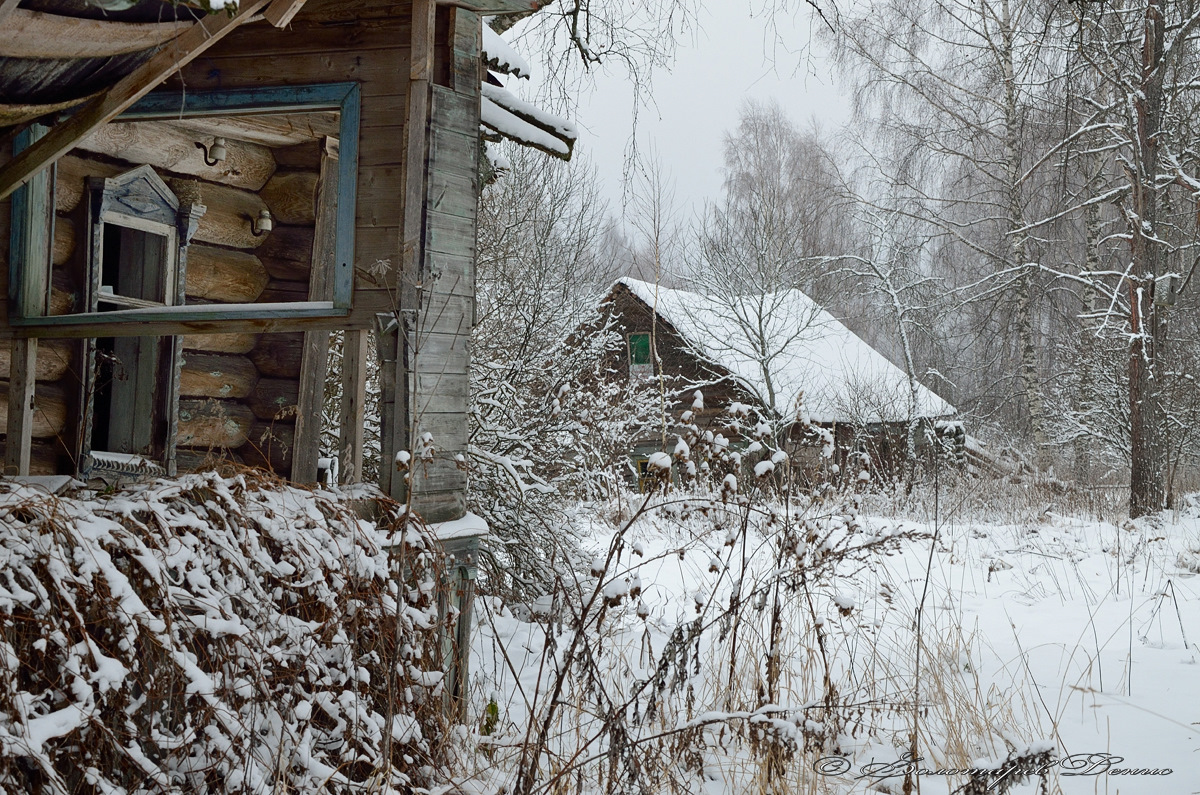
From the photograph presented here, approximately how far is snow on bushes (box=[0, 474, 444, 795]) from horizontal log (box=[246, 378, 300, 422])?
310 centimetres

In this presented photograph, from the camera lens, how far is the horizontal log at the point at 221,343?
18.9ft

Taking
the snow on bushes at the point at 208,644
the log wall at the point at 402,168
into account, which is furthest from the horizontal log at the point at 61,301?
the snow on bushes at the point at 208,644

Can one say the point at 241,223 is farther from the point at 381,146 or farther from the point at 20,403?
the point at 381,146

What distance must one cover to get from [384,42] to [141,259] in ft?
8.80

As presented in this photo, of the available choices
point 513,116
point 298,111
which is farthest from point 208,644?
point 513,116

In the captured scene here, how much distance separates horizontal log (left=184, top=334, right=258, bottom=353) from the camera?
5746mm

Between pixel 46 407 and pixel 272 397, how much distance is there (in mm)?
1329

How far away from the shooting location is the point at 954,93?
59.4ft

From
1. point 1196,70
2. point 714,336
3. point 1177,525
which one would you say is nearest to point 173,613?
point 1177,525

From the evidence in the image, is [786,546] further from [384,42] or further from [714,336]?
[714,336]

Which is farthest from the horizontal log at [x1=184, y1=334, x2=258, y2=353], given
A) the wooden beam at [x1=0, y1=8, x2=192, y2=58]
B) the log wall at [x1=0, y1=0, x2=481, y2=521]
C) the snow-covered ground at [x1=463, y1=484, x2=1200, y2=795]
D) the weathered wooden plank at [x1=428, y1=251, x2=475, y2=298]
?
the wooden beam at [x1=0, y1=8, x2=192, y2=58]

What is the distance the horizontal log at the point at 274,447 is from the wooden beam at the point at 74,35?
3095 millimetres

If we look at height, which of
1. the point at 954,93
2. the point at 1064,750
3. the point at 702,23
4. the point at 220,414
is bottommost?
the point at 1064,750

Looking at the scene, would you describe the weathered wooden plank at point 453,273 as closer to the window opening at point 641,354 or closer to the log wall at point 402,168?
the log wall at point 402,168
